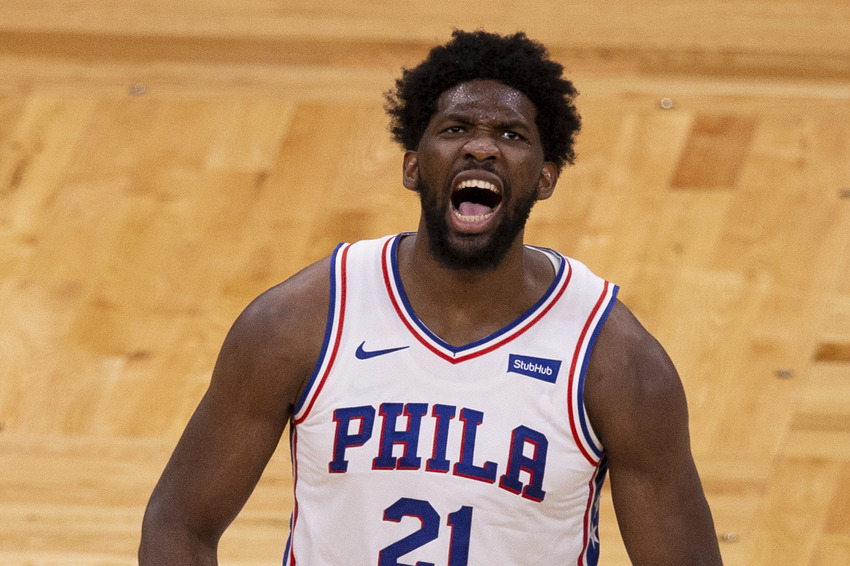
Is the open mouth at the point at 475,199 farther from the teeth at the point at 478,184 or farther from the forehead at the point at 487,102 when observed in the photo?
the forehead at the point at 487,102

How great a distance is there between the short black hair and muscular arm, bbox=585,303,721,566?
0.34m

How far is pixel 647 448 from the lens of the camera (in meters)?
2.05

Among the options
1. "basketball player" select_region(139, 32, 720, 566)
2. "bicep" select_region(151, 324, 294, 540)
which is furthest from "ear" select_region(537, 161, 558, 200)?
"bicep" select_region(151, 324, 294, 540)

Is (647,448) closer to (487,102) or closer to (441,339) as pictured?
(441,339)

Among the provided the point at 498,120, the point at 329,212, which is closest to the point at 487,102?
the point at 498,120

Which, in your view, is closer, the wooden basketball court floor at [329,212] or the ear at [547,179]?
the ear at [547,179]

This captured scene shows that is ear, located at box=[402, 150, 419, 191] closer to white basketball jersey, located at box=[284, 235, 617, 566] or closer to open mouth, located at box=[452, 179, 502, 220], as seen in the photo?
open mouth, located at box=[452, 179, 502, 220]

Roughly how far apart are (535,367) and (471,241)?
220 mm

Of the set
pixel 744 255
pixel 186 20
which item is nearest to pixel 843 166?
pixel 744 255

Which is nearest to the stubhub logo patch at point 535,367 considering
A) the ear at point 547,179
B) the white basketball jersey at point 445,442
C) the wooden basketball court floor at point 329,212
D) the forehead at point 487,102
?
the white basketball jersey at point 445,442

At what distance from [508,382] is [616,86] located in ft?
8.69

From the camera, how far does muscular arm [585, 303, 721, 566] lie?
205 centimetres

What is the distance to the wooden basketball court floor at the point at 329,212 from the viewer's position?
348 cm

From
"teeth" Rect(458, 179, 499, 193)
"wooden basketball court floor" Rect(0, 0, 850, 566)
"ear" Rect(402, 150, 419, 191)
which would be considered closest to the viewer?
"teeth" Rect(458, 179, 499, 193)
